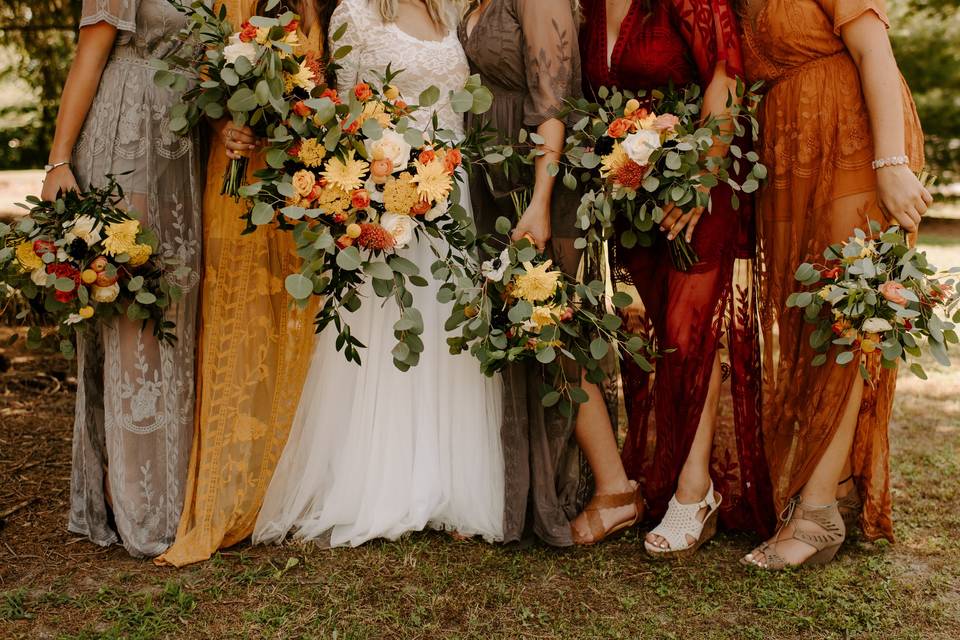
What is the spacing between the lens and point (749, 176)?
3.10 metres

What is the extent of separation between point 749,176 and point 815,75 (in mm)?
427

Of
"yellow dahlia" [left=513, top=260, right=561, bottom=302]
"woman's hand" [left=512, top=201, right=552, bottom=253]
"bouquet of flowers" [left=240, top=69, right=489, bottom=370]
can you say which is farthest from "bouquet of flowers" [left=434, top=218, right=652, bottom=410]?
"bouquet of flowers" [left=240, top=69, right=489, bottom=370]

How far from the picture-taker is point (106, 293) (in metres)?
2.92

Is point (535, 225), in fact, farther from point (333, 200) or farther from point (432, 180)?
point (333, 200)

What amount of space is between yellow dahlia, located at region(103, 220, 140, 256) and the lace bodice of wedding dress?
95 centimetres

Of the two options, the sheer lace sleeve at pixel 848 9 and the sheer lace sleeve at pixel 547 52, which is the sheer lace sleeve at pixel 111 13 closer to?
the sheer lace sleeve at pixel 547 52

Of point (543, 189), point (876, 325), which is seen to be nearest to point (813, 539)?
point (876, 325)

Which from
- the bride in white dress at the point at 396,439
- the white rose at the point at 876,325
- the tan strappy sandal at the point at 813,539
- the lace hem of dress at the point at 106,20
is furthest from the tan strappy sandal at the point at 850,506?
the lace hem of dress at the point at 106,20

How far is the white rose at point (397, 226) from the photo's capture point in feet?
8.84

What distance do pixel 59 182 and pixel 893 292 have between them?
2.87m

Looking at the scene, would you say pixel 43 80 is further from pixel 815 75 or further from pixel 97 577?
pixel 815 75

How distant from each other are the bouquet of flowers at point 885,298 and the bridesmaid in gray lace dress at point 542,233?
3.06ft

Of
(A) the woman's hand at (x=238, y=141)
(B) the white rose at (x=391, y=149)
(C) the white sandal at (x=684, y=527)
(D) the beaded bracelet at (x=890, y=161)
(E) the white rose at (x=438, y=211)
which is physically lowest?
(C) the white sandal at (x=684, y=527)

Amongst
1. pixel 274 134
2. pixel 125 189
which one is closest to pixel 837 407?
pixel 274 134
